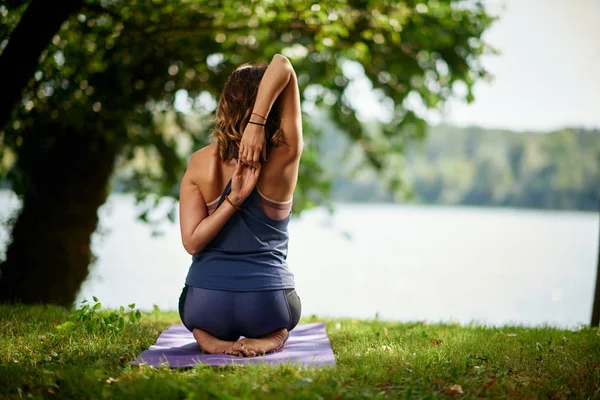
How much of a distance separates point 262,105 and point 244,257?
0.96 m

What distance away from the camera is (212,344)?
3.65m

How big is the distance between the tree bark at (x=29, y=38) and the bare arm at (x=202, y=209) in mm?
2310

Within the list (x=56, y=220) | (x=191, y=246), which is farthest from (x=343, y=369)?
(x=56, y=220)

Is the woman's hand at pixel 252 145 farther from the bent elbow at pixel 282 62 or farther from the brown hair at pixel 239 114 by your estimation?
the bent elbow at pixel 282 62

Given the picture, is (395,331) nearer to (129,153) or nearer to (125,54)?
(125,54)

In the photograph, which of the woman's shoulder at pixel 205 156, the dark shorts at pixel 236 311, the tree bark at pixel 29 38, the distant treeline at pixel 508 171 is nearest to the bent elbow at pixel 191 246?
the dark shorts at pixel 236 311

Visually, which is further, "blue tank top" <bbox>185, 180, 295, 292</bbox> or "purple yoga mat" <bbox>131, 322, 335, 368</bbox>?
"blue tank top" <bbox>185, 180, 295, 292</bbox>

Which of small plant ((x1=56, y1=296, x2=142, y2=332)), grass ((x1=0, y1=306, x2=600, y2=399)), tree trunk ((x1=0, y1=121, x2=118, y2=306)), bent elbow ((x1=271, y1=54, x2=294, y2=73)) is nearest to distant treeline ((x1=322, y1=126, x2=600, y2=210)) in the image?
tree trunk ((x1=0, y1=121, x2=118, y2=306))

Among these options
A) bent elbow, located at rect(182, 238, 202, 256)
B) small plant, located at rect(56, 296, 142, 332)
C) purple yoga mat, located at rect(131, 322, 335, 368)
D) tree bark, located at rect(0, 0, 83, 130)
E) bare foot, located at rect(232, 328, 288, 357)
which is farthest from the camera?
tree bark, located at rect(0, 0, 83, 130)

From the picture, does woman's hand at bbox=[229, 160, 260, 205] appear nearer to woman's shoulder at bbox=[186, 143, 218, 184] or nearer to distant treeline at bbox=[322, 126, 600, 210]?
woman's shoulder at bbox=[186, 143, 218, 184]

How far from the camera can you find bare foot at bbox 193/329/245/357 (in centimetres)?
357

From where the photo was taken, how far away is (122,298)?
15414 mm

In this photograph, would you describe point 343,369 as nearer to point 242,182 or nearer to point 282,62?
point 242,182

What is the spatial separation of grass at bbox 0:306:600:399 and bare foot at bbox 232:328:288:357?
276 millimetres
